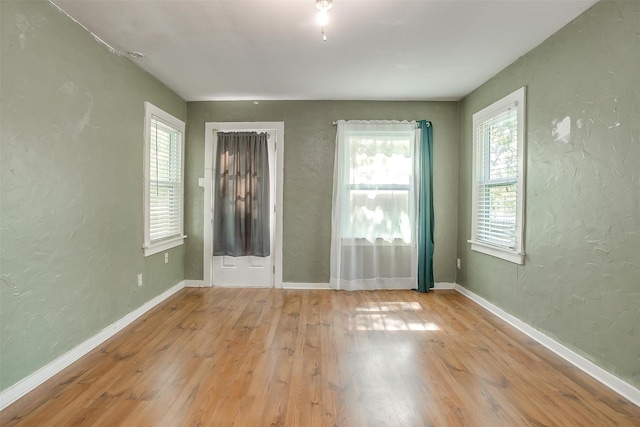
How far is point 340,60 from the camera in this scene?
10.1 ft

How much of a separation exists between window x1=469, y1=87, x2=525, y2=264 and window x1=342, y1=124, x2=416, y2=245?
79 centimetres

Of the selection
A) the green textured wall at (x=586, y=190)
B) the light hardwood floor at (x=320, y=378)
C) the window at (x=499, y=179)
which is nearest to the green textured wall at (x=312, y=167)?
the window at (x=499, y=179)

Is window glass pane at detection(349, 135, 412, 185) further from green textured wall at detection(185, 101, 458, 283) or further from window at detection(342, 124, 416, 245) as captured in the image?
green textured wall at detection(185, 101, 458, 283)

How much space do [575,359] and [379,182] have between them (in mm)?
2663

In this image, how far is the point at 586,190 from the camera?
7.60 feet

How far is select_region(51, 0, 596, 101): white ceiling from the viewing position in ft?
7.42

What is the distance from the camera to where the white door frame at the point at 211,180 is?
4.38 metres

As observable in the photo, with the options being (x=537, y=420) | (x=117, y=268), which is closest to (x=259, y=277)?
(x=117, y=268)

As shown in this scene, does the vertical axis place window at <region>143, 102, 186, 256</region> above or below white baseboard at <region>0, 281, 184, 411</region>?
above

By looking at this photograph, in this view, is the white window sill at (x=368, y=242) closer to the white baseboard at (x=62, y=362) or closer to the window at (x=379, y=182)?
the window at (x=379, y=182)

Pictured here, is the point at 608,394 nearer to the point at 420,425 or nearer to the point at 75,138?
the point at 420,425

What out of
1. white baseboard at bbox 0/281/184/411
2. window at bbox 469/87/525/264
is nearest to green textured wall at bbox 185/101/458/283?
window at bbox 469/87/525/264

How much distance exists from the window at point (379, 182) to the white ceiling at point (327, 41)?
0.71m

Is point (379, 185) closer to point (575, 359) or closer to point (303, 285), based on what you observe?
point (303, 285)
